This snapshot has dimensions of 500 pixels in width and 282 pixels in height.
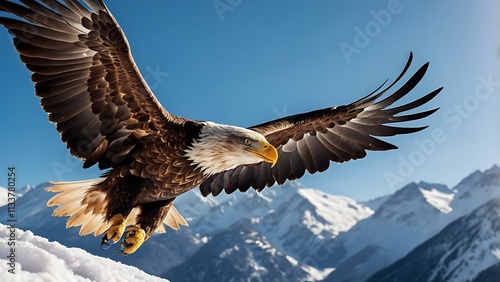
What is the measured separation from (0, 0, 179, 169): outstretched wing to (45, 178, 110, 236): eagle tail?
45 centimetres

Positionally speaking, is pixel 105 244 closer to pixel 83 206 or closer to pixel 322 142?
pixel 83 206

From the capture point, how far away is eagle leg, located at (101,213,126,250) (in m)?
4.64

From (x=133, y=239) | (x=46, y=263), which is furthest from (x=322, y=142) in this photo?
(x=46, y=263)

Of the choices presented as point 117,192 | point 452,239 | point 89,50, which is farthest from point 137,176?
point 452,239

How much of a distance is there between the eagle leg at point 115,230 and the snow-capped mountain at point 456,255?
162870 mm

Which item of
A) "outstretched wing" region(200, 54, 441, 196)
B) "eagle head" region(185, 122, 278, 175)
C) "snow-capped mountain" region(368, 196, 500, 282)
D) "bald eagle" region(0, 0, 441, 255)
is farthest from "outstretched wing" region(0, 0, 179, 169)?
"snow-capped mountain" region(368, 196, 500, 282)

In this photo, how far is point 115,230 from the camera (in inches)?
185

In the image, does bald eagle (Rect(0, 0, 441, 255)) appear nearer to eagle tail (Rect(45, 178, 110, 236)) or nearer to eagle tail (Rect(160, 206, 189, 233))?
eagle tail (Rect(45, 178, 110, 236))

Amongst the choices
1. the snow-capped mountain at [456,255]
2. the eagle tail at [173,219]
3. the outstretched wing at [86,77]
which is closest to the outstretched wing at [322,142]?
the eagle tail at [173,219]

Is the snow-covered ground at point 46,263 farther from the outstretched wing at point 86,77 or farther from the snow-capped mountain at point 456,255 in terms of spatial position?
the snow-capped mountain at point 456,255

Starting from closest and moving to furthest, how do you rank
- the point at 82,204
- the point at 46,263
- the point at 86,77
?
the point at 46,263 < the point at 86,77 < the point at 82,204

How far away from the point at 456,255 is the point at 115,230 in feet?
558

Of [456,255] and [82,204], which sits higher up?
[82,204]

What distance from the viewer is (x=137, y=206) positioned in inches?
197
